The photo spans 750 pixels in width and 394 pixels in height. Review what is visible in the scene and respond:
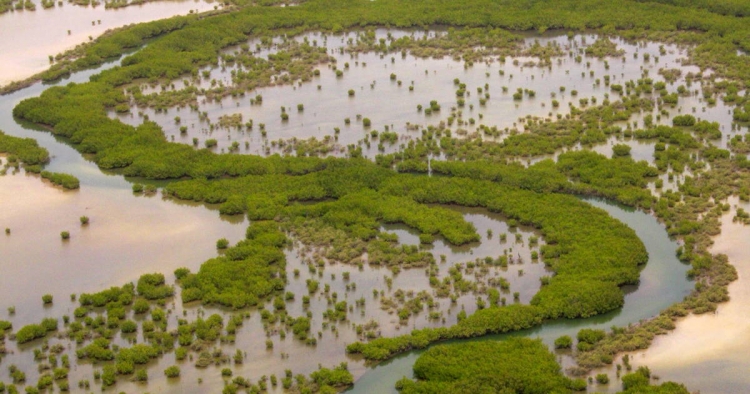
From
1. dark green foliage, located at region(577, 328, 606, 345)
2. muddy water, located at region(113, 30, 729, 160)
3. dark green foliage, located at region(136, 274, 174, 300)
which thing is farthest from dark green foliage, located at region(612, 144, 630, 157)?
→ dark green foliage, located at region(136, 274, 174, 300)

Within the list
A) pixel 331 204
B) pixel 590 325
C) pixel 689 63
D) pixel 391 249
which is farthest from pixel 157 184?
pixel 689 63

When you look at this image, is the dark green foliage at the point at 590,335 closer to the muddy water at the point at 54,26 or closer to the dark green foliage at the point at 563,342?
the dark green foliage at the point at 563,342

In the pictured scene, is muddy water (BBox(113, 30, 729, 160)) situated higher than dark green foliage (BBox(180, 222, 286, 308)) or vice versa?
muddy water (BBox(113, 30, 729, 160))

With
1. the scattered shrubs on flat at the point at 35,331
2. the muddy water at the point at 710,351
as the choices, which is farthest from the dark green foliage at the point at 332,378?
the scattered shrubs on flat at the point at 35,331

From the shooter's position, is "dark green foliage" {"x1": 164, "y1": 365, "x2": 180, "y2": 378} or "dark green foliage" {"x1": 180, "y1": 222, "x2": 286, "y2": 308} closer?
"dark green foliage" {"x1": 164, "y1": 365, "x2": 180, "y2": 378}

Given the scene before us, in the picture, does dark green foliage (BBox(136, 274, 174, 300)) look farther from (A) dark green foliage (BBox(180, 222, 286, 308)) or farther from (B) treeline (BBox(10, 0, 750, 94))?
(B) treeline (BBox(10, 0, 750, 94))

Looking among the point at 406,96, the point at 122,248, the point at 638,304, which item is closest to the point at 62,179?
the point at 122,248

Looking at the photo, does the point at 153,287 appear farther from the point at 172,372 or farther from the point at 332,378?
the point at 332,378
